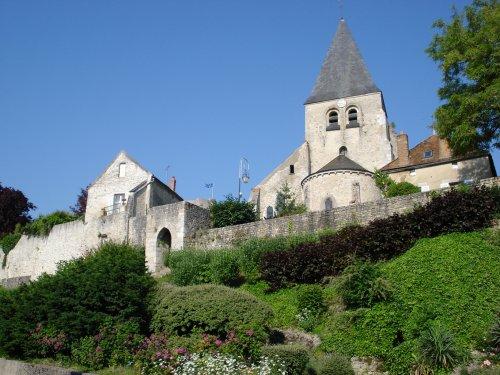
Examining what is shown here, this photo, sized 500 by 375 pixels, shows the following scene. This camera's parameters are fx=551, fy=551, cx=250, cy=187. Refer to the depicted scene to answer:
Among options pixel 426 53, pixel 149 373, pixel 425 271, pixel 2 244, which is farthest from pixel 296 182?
pixel 149 373

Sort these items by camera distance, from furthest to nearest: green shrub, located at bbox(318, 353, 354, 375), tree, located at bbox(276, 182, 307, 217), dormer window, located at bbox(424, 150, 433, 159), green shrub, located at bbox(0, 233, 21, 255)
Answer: green shrub, located at bbox(0, 233, 21, 255) → tree, located at bbox(276, 182, 307, 217) → dormer window, located at bbox(424, 150, 433, 159) → green shrub, located at bbox(318, 353, 354, 375)

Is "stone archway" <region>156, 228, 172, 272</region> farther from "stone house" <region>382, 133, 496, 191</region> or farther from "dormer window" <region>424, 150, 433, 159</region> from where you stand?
"dormer window" <region>424, 150, 433, 159</region>

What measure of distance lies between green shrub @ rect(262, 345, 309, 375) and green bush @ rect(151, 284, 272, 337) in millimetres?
1414

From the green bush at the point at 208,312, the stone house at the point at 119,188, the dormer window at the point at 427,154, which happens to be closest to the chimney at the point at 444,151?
the dormer window at the point at 427,154

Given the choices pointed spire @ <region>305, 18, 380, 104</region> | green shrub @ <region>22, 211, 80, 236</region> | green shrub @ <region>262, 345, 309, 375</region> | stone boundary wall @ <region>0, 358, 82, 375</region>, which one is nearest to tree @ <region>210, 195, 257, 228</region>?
green shrub @ <region>22, 211, 80, 236</region>

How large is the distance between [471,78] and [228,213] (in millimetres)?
12293

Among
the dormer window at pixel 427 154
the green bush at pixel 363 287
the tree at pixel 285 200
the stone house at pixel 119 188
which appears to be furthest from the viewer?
the tree at pixel 285 200

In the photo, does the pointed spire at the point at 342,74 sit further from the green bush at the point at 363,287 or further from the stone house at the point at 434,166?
the green bush at the point at 363,287

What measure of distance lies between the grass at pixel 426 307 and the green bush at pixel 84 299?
5.12 meters

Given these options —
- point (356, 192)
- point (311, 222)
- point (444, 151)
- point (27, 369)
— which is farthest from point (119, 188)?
point (27, 369)

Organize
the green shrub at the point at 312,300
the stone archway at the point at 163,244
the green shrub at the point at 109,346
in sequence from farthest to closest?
1. the stone archway at the point at 163,244
2. the green shrub at the point at 312,300
3. the green shrub at the point at 109,346

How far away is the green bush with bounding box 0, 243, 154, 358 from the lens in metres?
14.3

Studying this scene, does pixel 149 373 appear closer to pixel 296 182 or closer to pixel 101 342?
pixel 101 342

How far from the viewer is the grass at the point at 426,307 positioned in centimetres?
1227
